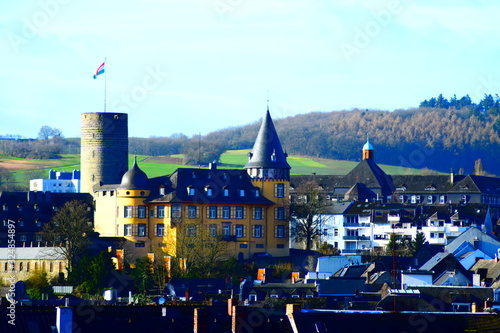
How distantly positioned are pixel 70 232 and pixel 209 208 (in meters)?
10.9

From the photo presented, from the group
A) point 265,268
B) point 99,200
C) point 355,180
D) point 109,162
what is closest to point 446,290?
point 265,268

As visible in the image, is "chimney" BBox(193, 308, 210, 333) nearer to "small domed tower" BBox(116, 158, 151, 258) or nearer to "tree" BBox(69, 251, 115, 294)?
"tree" BBox(69, 251, 115, 294)

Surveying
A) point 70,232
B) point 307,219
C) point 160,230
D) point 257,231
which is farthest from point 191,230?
point 307,219

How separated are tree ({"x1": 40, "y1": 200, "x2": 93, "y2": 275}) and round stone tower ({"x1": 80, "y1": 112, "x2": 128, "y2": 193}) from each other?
53.9ft

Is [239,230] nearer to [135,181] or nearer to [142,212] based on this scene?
[142,212]

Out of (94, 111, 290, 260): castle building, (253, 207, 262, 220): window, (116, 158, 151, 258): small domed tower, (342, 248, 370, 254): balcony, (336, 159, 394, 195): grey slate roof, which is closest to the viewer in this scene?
(94, 111, 290, 260): castle building

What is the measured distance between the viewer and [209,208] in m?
107

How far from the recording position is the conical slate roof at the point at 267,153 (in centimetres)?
10925

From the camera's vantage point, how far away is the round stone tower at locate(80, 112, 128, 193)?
125188 mm

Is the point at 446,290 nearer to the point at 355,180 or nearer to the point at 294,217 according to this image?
the point at 294,217

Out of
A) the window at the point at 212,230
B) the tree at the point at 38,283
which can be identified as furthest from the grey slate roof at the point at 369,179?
the tree at the point at 38,283

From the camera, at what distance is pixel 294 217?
369ft

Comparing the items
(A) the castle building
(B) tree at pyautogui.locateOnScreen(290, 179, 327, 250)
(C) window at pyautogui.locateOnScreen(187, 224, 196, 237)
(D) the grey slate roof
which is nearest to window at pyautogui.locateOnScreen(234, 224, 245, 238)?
(A) the castle building

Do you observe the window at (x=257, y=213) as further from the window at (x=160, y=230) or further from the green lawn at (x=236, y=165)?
the green lawn at (x=236, y=165)
